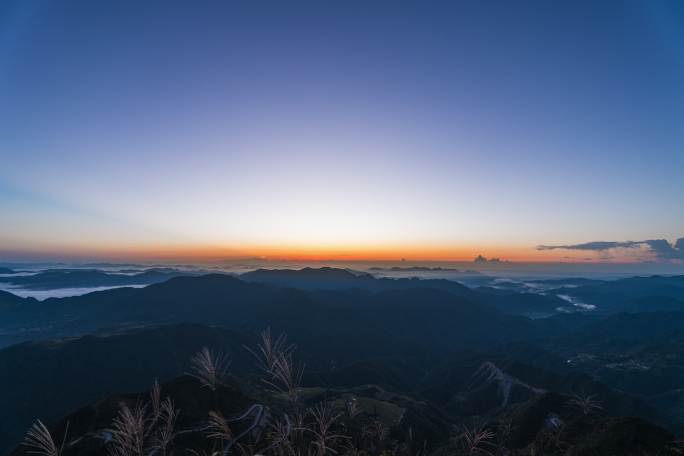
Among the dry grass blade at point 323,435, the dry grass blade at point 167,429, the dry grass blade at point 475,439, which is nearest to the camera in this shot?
the dry grass blade at point 323,435

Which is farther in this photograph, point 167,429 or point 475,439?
point 475,439

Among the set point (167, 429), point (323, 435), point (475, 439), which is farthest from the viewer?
point (475, 439)

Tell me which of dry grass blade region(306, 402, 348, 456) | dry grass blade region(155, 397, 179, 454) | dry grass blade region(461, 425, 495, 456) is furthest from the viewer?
dry grass blade region(461, 425, 495, 456)

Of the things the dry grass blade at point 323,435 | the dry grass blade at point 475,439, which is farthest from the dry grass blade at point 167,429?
the dry grass blade at point 475,439

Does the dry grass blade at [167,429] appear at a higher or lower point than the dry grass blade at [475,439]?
higher

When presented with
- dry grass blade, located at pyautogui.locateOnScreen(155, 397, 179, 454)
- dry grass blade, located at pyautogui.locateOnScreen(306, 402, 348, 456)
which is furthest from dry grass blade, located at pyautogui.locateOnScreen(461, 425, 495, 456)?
dry grass blade, located at pyautogui.locateOnScreen(155, 397, 179, 454)

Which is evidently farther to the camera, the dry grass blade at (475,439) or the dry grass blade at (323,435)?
the dry grass blade at (475,439)

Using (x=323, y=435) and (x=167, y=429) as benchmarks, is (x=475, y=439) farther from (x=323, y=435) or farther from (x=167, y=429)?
(x=167, y=429)

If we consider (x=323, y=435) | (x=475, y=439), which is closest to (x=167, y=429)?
(x=323, y=435)

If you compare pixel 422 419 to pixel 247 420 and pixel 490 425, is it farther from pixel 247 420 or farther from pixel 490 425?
pixel 247 420

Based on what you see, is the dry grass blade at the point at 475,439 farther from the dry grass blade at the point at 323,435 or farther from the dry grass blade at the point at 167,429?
the dry grass blade at the point at 167,429

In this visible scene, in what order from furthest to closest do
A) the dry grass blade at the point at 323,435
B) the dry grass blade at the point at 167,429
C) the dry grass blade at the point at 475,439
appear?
the dry grass blade at the point at 475,439, the dry grass blade at the point at 167,429, the dry grass blade at the point at 323,435

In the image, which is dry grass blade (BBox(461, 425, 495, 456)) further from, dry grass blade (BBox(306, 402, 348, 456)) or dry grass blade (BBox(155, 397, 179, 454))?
dry grass blade (BBox(155, 397, 179, 454))

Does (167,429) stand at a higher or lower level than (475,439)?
higher
